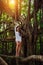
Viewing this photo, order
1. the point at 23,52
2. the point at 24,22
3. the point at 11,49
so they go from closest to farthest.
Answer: the point at 24,22
the point at 23,52
the point at 11,49

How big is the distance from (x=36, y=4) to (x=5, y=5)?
0.80 m

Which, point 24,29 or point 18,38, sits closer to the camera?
point 24,29

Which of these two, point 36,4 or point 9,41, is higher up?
point 36,4

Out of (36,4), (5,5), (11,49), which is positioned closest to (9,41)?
(11,49)

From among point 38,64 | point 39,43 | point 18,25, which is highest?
point 18,25

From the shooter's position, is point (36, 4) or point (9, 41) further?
point (9, 41)

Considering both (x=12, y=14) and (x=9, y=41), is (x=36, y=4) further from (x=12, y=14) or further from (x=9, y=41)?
(x=9, y=41)

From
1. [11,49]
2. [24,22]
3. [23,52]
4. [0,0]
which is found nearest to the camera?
[24,22]

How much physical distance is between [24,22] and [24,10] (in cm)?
125

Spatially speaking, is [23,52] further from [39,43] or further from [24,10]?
[24,10]

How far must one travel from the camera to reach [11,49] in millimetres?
5418

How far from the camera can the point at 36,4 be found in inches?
171

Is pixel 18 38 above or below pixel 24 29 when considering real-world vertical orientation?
below

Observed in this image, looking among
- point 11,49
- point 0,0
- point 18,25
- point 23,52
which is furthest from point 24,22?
point 11,49
